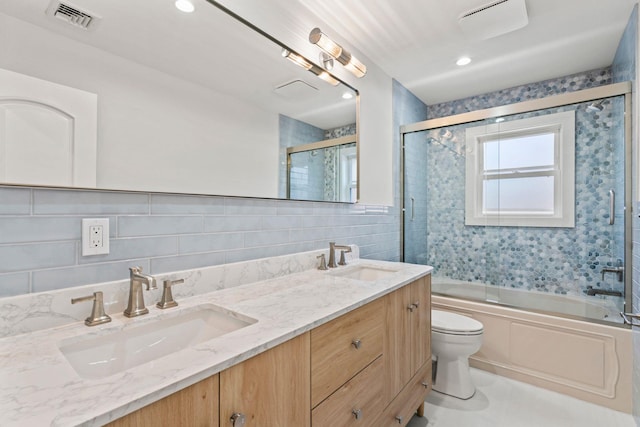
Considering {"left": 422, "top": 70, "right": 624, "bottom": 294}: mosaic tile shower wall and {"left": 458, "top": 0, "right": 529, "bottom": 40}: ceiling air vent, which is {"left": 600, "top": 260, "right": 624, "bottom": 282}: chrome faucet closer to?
{"left": 422, "top": 70, "right": 624, "bottom": 294}: mosaic tile shower wall

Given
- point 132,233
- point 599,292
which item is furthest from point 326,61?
point 599,292

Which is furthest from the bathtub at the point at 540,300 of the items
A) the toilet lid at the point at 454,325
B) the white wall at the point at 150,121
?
the white wall at the point at 150,121

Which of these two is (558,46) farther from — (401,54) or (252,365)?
(252,365)

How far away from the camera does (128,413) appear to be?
536 millimetres

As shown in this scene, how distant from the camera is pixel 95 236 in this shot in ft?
3.18

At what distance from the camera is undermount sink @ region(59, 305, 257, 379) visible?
2.68 feet

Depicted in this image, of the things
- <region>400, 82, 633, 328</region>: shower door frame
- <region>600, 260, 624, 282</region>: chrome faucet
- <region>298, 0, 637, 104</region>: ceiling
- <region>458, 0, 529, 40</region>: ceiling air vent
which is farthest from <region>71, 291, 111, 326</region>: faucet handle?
<region>600, 260, 624, 282</region>: chrome faucet

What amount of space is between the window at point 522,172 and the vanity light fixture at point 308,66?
5.12ft

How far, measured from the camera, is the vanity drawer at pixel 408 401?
137 centimetres

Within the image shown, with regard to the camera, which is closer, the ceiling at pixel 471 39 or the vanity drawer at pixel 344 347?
the vanity drawer at pixel 344 347

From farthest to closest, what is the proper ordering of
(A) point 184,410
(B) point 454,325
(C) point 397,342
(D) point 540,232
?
(D) point 540,232, (B) point 454,325, (C) point 397,342, (A) point 184,410

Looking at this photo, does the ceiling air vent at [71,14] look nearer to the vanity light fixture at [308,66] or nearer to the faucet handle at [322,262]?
the vanity light fixture at [308,66]

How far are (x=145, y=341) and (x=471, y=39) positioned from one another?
2.57 metres

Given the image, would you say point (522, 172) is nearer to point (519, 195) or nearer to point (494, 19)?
point (519, 195)
